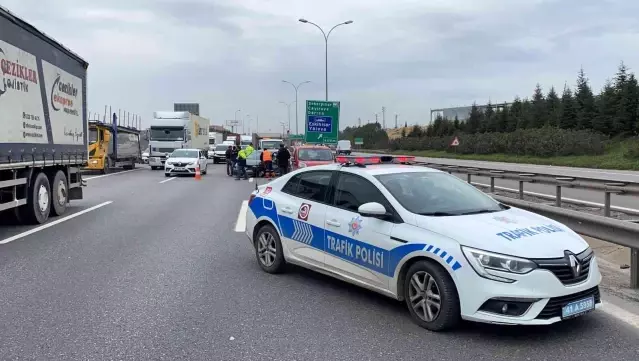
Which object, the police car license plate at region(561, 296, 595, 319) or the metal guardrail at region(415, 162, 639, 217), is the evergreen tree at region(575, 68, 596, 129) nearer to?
the metal guardrail at region(415, 162, 639, 217)

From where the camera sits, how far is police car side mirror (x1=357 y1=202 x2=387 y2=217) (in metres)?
5.38

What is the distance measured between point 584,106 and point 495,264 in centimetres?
5460

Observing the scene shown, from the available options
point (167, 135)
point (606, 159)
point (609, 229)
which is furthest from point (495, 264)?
point (606, 159)

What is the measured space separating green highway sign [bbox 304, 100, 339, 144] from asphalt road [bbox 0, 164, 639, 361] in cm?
2485

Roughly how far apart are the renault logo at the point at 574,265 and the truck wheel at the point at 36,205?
32.1ft

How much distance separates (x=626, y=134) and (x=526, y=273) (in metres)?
49.7

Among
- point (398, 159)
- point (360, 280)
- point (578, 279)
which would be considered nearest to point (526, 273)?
point (578, 279)

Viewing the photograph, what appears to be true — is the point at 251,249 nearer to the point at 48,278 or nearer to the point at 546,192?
the point at 48,278

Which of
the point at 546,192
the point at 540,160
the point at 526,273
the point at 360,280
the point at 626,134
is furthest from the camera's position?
the point at 626,134

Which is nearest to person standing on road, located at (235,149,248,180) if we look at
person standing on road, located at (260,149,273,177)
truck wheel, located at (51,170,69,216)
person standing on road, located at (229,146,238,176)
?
person standing on road, located at (260,149,273,177)

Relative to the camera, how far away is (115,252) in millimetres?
8438

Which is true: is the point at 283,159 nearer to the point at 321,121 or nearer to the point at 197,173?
the point at 197,173

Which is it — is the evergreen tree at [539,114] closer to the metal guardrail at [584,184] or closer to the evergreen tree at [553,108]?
the evergreen tree at [553,108]

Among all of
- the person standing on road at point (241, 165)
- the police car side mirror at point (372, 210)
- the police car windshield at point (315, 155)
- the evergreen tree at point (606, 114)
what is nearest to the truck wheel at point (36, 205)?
the police car side mirror at point (372, 210)
